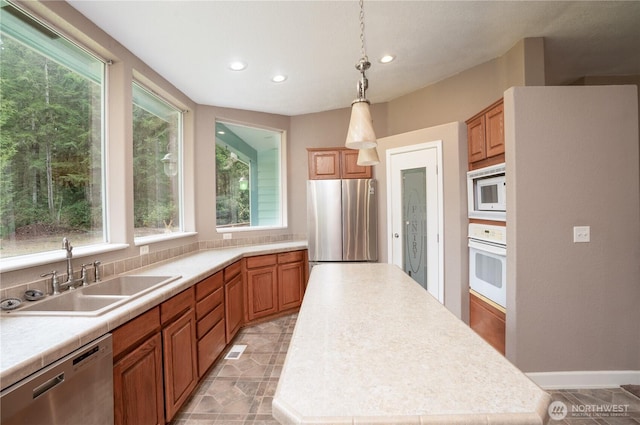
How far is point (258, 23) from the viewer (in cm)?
210

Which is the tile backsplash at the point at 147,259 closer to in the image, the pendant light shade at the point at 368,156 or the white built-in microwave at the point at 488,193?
the pendant light shade at the point at 368,156

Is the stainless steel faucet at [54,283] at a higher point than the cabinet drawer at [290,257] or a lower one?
higher

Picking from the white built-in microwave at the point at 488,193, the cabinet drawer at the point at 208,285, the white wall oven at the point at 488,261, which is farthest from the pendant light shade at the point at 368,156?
the cabinet drawer at the point at 208,285

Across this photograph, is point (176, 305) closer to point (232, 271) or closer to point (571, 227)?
point (232, 271)

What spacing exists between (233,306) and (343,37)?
2666mm

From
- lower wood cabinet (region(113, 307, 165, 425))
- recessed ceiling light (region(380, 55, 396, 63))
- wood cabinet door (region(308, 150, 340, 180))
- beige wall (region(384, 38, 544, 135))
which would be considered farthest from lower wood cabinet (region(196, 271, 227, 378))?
beige wall (region(384, 38, 544, 135))

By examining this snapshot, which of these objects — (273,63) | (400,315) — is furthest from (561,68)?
(400,315)

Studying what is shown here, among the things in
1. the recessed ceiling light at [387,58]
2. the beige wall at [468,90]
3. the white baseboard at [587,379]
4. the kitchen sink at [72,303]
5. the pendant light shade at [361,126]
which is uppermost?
the recessed ceiling light at [387,58]

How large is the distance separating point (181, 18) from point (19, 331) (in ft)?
6.74

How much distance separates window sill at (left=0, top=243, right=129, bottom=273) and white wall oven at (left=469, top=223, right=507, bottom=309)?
3003 mm

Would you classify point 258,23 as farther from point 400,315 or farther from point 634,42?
point 634,42

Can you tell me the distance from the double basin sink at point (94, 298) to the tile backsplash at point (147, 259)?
10cm

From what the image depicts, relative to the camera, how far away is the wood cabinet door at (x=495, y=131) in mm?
2256

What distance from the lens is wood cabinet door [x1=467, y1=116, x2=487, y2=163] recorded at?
254 centimetres
